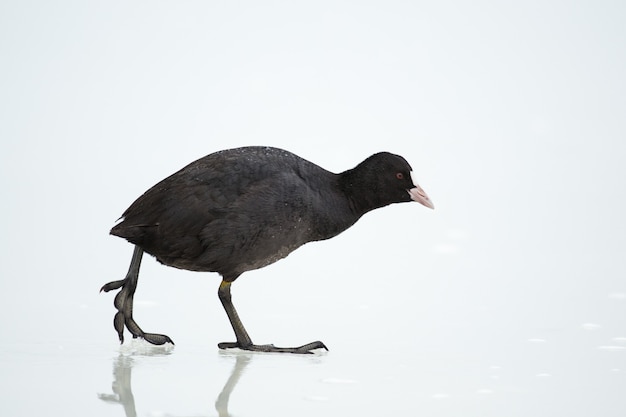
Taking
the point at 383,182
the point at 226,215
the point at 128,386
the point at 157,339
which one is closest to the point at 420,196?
the point at 383,182

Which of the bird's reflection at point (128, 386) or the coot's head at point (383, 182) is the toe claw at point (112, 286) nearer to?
the bird's reflection at point (128, 386)

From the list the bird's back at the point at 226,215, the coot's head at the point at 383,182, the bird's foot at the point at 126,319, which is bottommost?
the bird's foot at the point at 126,319

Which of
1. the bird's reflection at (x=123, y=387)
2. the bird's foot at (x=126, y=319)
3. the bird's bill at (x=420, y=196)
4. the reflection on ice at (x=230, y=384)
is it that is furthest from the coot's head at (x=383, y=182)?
the bird's reflection at (x=123, y=387)

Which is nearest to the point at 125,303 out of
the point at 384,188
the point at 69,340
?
the point at 69,340

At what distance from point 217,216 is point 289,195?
0.64 m

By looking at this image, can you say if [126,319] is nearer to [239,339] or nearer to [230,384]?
[239,339]

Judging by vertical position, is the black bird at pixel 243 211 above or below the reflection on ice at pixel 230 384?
above

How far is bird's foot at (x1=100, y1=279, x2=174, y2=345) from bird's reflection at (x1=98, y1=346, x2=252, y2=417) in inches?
20.5

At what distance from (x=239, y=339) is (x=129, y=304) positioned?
991 mm

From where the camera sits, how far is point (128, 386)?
690 centimetres

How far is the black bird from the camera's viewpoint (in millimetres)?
8000

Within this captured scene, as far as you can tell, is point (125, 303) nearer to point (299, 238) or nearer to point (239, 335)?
point (239, 335)

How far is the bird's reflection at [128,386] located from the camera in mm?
6402

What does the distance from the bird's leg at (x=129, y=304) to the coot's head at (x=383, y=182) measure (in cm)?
196
